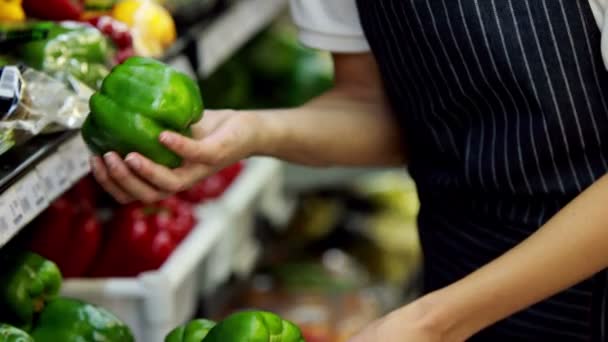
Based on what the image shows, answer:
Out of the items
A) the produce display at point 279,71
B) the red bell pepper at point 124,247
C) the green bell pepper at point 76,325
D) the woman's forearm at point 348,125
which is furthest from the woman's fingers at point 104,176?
the produce display at point 279,71

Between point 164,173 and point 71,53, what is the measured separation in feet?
1.33

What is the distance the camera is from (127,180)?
1481 millimetres

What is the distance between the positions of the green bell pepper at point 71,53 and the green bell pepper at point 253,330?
0.54m

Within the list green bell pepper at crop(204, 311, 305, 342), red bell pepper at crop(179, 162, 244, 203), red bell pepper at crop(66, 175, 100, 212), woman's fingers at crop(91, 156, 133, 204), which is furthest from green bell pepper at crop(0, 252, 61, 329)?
red bell pepper at crop(179, 162, 244, 203)

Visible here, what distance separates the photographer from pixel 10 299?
64.3 inches

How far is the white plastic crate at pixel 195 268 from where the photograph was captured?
81.1 inches

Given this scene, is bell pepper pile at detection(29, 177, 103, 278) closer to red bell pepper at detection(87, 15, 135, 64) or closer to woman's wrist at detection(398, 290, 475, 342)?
red bell pepper at detection(87, 15, 135, 64)

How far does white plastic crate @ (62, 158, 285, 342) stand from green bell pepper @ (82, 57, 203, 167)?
59cm

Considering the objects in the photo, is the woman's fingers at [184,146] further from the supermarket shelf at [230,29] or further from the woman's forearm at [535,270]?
the supermarket shelf at [230,29]

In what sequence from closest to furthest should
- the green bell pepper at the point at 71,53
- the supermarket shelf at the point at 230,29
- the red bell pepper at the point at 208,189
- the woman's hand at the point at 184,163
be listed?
1. the woman's hand at the point at 184,163
2. the green bell pepper at the point at 71,53
3. the supermarket shelf at the point at 230,29
4. the red bell pepper at the point at 208,189

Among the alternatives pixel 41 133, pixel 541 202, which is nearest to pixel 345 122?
pixel 541 202

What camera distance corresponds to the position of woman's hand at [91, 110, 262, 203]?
1.47 metres

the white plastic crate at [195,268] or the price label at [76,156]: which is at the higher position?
the price label at [76,156]

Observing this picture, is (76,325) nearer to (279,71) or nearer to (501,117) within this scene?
(501,117)
